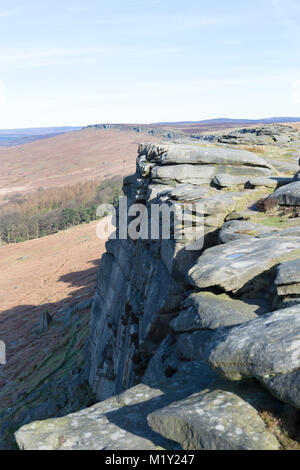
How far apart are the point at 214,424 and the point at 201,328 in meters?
3.37

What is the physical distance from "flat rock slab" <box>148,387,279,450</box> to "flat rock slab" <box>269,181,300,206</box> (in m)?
9.43

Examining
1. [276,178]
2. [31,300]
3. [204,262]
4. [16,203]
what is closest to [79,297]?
[31,300]

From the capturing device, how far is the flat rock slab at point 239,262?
30.6 feet

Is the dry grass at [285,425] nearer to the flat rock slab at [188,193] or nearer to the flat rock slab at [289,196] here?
the flat rock slab at [289,196]

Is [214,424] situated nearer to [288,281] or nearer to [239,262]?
[288,281]

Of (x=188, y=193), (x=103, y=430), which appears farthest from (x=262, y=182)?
(x=103, y=430)

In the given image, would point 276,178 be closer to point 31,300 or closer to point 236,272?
point 236,272

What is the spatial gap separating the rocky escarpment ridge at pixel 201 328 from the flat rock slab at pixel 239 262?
0.10 feet

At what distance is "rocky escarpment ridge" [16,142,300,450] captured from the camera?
5863mm

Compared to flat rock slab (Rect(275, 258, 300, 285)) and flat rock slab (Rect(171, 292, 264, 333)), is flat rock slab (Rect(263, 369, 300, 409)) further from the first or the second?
flat rock slab (Rect(275, 258, 300, 285))

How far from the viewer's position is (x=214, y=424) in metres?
5.68

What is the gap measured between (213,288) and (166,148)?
37.2 ft

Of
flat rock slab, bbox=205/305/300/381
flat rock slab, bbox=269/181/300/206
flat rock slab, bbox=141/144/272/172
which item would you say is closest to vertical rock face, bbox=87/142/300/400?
flat rock slab, bbox=141/144/272/172

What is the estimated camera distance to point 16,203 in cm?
16050
